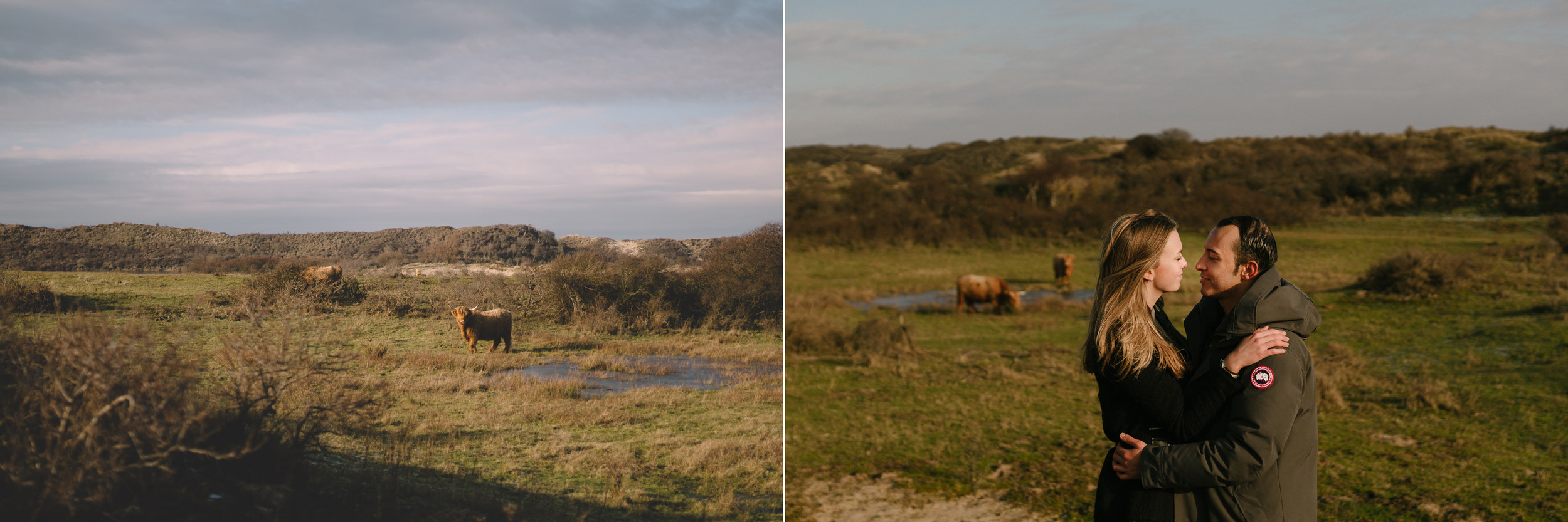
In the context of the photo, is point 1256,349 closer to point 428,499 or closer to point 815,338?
point 428,499

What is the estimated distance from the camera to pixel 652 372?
32.1ft

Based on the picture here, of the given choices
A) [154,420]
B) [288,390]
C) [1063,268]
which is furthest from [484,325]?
[1063,268]

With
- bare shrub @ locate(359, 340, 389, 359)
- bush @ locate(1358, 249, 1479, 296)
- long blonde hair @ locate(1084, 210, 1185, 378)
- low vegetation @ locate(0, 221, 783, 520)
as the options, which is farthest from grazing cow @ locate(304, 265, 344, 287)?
bush @ locate(1358, 249, 1479, 296)

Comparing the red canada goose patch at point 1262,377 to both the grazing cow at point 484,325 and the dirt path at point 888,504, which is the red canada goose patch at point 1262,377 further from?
the grazing cow at point 484,325

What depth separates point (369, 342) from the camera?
8094 mm

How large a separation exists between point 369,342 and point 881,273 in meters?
14.9

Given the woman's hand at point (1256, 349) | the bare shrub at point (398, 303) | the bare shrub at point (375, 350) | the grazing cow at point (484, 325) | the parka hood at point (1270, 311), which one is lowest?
the bare shrub at point (375, 350)

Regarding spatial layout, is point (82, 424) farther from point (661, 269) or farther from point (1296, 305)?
point (1296, 305)

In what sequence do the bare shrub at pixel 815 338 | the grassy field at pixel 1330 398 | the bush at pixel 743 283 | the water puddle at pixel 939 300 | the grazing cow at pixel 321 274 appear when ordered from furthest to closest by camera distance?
1. the water puddle at pixel 939 300
2. the bare shrub at pixel 815 338
3. the bush at pixel 743 283
4. the grazing cow at pixel 321 274
5. the grassy field at pixel 1330 398

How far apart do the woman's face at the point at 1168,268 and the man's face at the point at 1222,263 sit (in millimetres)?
70

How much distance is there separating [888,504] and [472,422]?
473 centimetres

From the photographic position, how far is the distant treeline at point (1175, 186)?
23891 mm

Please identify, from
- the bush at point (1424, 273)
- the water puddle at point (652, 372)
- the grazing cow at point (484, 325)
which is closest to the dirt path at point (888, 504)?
the water puddle at point (652, 372)

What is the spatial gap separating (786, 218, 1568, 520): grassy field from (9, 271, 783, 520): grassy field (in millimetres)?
1236
